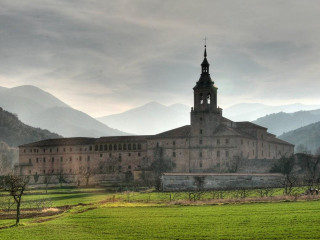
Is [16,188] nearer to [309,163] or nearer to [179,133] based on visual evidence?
[309,163]

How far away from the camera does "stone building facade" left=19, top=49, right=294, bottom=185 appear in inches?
3415

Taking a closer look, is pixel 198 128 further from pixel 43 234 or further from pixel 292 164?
pixel 43 234

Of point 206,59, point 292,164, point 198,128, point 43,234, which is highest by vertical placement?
point 206,59

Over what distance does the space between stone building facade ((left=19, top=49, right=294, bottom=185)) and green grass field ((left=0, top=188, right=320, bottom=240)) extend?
147ft

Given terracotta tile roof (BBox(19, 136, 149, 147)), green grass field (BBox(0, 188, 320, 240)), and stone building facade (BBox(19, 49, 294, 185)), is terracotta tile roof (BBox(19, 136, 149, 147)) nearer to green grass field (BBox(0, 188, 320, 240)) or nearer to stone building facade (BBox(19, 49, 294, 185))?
stone building facade (BBox(19, 49, 294, 185))

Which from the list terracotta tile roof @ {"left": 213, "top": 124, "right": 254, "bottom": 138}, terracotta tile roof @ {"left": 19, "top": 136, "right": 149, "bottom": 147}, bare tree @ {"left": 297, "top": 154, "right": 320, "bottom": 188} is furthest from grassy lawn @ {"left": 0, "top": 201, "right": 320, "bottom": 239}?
terracotta tile roof @ {"left": 19, "top": 136, "right": 149, "bottom": 147}

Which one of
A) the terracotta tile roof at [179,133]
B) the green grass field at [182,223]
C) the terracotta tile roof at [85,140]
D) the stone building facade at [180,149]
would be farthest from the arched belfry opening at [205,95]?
the green grass field at [182,223]

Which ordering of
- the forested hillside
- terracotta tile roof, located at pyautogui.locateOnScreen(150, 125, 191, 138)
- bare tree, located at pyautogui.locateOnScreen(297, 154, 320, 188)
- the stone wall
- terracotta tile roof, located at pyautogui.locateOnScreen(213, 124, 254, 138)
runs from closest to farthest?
1. the stone wall
2. bare tree, located at pyautogui.locateOnScreen(297, 154, 320, 188)
3. terracotta tile roof, located at pyautogui.locateOnScreen(213, 124, 254, 138)
4. terracotta tile roof, located at pyautogui.locateOnScreen(150, 125, 191, 138)
5. the forested hillside

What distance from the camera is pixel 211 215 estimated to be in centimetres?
3198

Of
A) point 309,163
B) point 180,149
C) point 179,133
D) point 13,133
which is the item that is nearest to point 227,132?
point 180,149

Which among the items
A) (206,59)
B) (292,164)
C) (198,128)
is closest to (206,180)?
(292,164)

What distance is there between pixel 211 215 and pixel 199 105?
58.5 m

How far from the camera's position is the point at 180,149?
90750mm

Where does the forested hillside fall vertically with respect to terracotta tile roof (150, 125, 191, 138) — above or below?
above
